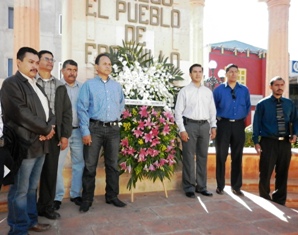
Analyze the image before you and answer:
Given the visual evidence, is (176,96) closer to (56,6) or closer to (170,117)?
(170,117)

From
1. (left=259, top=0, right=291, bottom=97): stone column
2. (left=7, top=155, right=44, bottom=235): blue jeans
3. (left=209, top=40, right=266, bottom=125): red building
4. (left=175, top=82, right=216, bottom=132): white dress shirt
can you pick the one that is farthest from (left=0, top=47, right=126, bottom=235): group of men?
(left=209, top=40, right=266, bottom=125): red building

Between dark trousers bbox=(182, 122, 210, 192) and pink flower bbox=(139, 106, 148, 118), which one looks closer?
pink flower bbox=(139, 106, 148, 118)

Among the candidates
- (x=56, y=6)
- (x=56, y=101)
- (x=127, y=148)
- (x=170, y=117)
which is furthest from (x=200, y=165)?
(x=56, y=6)

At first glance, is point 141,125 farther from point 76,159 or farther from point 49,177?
point 49,177

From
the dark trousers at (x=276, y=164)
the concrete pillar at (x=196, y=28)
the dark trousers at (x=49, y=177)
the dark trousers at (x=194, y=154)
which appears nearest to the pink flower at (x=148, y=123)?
the dark trousers at (x=194, y=154)

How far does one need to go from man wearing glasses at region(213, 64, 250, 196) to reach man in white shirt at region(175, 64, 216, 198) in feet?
0.48

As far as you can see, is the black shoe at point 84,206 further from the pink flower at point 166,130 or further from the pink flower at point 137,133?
the pink flower at point 166,130

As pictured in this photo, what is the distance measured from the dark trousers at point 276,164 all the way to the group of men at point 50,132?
2.00m

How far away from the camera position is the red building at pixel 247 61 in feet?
68.9

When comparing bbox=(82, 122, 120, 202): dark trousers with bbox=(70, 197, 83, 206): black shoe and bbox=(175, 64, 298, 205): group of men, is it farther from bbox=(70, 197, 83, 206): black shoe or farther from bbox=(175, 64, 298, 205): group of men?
bbox=(175, 64, 298, 205): group of men

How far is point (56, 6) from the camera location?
63.1 ft

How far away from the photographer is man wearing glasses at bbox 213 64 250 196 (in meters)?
4.16

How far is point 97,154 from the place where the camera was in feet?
11.5

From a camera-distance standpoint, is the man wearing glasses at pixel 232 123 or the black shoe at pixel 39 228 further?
the man wearing glasses at pixel 232 123
